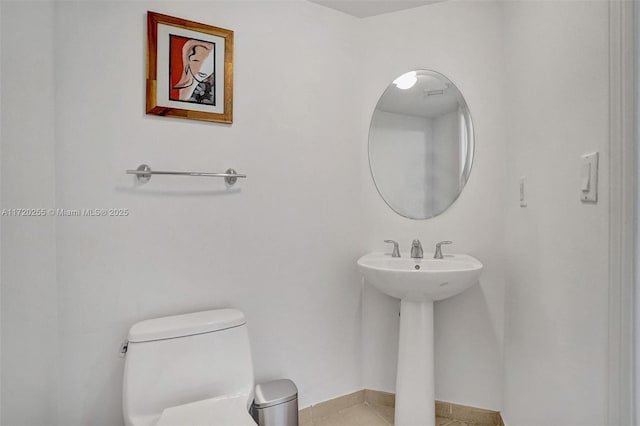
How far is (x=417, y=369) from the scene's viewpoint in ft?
5.49

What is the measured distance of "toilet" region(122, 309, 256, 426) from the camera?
1.24 m

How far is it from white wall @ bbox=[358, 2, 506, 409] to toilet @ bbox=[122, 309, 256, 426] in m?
0.83

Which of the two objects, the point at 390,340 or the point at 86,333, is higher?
the point at 86,333

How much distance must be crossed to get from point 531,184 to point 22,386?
1903mm

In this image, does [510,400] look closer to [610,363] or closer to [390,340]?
[390,340]

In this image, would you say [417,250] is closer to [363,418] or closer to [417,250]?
[417,250]

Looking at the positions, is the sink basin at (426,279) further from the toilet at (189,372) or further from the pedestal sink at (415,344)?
the toilet at (189,372)

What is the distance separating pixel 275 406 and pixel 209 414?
0.38 metres

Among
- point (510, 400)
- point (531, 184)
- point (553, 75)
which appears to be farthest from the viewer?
point (510, 400)

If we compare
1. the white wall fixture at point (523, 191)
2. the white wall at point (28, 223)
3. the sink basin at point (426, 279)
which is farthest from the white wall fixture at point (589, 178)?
the white wall at point (28, 223)

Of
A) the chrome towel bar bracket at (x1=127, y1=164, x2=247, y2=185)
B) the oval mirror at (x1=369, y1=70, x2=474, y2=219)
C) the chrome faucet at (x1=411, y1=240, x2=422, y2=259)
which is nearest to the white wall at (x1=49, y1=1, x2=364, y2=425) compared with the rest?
the chrome towel bar bracket at (x1=127, y1=164, x2=247, y2=185)

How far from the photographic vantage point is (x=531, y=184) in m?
1.33

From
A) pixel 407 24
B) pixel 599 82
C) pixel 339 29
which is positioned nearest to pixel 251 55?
pixel 339 29

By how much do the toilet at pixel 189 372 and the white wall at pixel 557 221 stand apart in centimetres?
97
